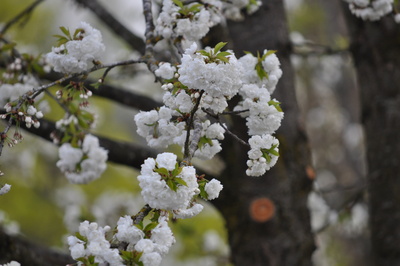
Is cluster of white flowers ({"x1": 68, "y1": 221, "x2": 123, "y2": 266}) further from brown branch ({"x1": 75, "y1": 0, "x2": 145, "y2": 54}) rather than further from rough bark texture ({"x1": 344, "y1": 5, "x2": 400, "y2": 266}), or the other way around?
rough bark texture ({"x1": 344, "y1": 5, "x2": 400, "y2": 266})

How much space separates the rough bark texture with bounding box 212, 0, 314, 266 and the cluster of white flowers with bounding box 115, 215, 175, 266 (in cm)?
175

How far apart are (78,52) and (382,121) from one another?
2.61 meters

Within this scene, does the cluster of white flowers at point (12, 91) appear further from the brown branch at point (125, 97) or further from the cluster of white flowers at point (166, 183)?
the cluster of white flowers at point (166, 183)

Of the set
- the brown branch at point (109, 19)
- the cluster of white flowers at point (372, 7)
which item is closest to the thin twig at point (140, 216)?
the cluster of white flowers at point (372, 7)

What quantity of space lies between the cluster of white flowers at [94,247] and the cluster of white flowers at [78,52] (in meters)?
0.77

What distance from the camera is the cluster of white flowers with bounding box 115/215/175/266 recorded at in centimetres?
162

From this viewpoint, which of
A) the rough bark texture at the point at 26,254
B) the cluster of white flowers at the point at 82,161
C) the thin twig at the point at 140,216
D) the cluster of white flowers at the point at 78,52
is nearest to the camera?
the thin twig at the point at 140,216

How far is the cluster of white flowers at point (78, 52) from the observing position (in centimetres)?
222

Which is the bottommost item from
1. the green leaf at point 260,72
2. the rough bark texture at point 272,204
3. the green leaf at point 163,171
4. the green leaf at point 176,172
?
the rough bark texture at point 272,204

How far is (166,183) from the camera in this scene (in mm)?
1658

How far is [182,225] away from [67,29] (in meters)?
2.86

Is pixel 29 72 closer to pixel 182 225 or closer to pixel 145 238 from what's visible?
pixel 145 238

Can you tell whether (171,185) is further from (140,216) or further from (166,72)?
(166,72)

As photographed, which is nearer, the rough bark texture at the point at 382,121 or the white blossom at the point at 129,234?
the white blossom at the point at 129,234
